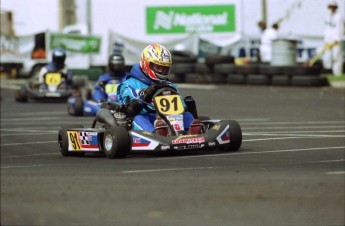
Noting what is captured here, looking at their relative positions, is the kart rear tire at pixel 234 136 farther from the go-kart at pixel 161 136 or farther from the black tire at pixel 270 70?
the black tire at pixel 270 70

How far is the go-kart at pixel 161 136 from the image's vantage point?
1048 cm

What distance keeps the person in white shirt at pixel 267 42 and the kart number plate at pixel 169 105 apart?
52.6 feet

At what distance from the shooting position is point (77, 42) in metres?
31.1

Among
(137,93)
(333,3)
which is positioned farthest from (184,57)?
(137,93)

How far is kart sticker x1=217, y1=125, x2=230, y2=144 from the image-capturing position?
10609mm

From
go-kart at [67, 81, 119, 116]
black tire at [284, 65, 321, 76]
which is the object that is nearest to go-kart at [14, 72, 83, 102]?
go-kart at [67, 81, 119, 116]

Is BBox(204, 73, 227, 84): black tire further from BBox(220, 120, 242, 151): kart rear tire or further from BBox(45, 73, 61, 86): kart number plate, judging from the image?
BBox(220, 120, 242, 151): kart rear tire

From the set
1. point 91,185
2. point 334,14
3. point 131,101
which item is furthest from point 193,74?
point 91,185

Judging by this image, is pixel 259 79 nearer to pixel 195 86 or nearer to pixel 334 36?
pixel 195 86

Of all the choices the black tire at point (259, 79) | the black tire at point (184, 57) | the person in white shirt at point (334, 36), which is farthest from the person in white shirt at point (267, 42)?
the black tire at point (259, 79)

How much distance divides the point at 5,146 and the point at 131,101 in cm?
309

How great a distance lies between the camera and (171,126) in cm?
1075

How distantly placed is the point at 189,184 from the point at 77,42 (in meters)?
23.3

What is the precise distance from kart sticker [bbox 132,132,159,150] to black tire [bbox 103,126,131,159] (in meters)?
0.06
